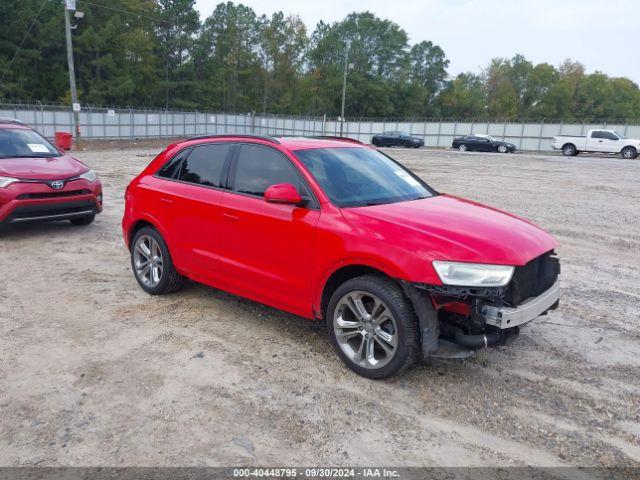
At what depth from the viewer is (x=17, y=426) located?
3334 millimetres

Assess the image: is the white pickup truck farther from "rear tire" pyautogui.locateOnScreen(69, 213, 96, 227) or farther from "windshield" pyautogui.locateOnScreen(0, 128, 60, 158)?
"windshield" pyautogui.locateOnScreen(0, 128, 60, 158)

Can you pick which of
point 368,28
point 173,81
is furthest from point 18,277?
point 368,28

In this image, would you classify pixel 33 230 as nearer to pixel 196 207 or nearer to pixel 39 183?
pixel 39 183

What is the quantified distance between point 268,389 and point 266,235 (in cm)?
127

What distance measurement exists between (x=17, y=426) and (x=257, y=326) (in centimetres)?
211

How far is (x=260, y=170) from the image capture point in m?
4.73

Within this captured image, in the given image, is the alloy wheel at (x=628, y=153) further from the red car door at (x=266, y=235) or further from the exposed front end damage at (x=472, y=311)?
the red car door at (x=266, y=235)

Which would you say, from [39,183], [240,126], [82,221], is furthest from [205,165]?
[240,126]

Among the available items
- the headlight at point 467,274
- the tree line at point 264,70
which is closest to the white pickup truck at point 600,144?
the tree line at point 264,70

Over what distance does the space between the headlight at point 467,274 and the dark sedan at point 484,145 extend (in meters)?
38.4

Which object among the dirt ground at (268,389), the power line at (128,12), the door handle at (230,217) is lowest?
the dirt ground at (268,389)

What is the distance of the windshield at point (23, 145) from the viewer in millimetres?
8403

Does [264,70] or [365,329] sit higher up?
[264,70]

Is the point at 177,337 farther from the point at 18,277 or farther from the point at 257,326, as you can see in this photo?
the point at 18,277
